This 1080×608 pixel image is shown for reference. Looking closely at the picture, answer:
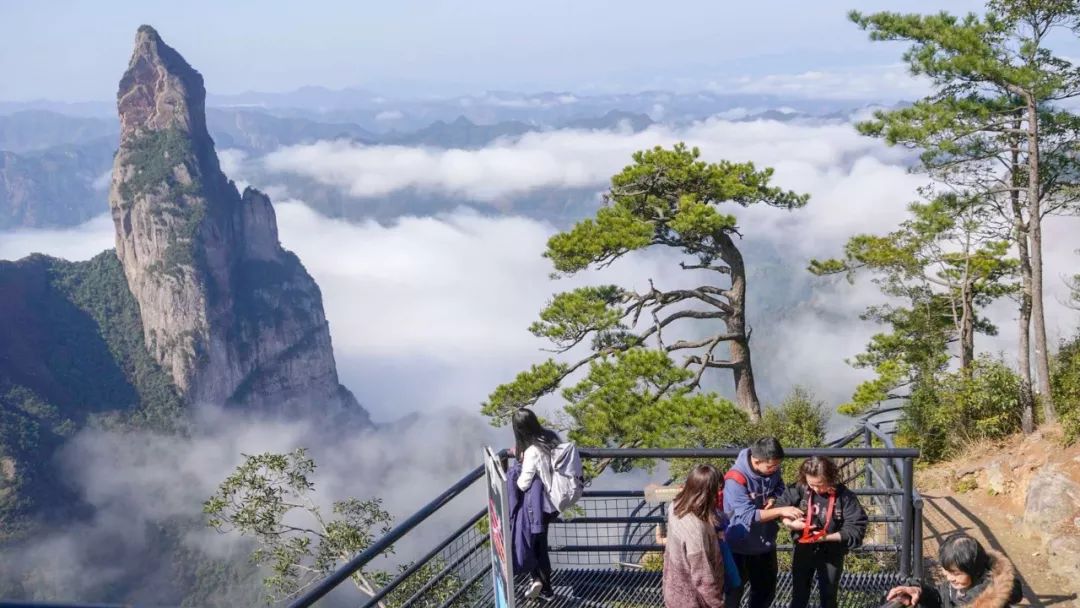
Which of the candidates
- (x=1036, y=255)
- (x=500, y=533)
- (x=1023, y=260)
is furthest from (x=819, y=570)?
(x=1023, y=260)

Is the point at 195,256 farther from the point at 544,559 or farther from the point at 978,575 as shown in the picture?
the point at 978,575

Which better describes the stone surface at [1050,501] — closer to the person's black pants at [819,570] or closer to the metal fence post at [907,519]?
the metal fence post at [907,519]

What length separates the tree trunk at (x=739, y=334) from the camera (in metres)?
15.8

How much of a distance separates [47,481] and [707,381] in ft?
358

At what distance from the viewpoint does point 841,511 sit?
452 centimetres

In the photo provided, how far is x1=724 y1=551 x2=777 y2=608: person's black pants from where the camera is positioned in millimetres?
4656

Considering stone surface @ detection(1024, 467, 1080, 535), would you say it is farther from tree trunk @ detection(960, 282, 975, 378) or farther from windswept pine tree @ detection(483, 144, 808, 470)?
tree trunk @ detection(960, 282, 975, 378)

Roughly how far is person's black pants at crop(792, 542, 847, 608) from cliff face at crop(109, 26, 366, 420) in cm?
11628

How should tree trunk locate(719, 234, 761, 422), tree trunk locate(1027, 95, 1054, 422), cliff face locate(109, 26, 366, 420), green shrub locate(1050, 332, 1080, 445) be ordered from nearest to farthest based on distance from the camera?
green shrub locate(1050, 332, 1080, 445), tree trunk locate(1027, 95, 1054, 422), tree trunk locate(719, 234, 761, 422), cliff face locate(109, 26, 366, 420)

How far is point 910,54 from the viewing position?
13.6 m

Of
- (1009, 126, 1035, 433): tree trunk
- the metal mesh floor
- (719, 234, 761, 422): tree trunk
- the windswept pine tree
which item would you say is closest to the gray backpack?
the metal mesh floor

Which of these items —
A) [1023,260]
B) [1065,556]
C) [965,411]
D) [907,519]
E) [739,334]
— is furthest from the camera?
[739,334]

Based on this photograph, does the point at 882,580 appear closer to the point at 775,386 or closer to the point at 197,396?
the point at 197,396

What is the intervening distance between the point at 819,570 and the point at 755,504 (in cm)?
61
